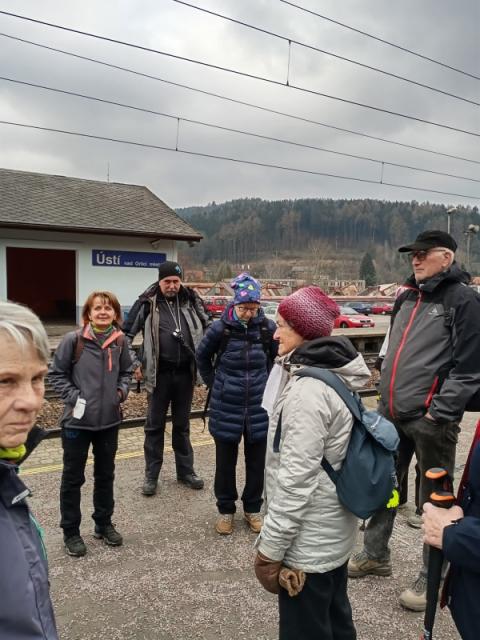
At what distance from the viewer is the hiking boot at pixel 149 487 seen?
173 inches

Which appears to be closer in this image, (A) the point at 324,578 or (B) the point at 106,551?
(A) the point at 324,578

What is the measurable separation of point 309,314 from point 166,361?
256cm

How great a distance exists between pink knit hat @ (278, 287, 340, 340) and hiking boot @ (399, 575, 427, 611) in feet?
5.88

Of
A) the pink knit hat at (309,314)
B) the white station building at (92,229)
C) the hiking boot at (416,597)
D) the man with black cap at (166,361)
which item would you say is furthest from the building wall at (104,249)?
the pink knit hat at (309,314)

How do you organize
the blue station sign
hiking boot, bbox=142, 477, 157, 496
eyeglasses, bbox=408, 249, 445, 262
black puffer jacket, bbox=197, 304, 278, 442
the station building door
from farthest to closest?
1. the station building door
2. the blue station sign
3. hiking boot, bbox=142, 477, 157, 496
4. black puffer jacket, bbox=197, 304, 278, 442
5. eyeglasses, bbox=408, 249, 445, 262

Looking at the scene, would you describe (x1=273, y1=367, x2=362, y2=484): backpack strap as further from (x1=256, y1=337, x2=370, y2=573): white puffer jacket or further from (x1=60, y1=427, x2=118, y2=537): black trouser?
(x1=60, y1=427, x2=118, y2=537): black trouser

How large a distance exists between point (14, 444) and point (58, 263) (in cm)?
2410

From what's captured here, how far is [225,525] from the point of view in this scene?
380 centimetres

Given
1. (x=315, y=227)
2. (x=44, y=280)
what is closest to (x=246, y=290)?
(x=44, y=280)

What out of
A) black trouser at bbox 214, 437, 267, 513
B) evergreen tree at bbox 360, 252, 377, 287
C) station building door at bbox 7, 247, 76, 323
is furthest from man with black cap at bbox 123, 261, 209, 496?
evergreen tree at bbox 360, 252, 377, 287

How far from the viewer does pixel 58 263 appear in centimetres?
2366

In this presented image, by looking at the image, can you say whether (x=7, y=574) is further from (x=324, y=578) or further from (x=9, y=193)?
(x=9, y=193)

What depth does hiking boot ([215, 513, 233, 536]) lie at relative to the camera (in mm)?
3787

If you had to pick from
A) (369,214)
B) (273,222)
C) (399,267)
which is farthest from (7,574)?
(369,214)
